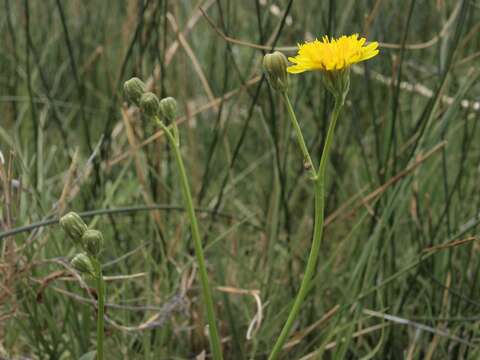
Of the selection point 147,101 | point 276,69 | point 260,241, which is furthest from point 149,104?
point 260,241

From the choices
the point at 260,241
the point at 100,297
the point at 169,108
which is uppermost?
the point at 169,108

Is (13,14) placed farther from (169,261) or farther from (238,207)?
(169,261)

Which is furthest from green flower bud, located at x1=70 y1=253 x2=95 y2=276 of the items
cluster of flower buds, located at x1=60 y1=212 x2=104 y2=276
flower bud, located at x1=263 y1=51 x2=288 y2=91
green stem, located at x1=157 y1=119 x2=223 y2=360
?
flower bud, located at x1=263 y1=51 x2=288 y2=91

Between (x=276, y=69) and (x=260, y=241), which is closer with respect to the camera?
(x=276, y=69)

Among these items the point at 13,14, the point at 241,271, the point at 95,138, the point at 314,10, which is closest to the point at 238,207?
the point at 241,271

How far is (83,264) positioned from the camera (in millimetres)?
736

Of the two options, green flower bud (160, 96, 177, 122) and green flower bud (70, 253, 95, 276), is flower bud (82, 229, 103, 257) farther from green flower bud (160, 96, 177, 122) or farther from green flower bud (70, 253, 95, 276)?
green flower bud (160, 96, 177, 122)

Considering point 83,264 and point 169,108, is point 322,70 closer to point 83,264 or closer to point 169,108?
point 169,108

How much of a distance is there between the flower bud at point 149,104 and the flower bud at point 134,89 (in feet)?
0.05

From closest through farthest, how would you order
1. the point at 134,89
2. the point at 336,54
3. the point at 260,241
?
1. the point at 336,54
2. the point at 134,89
3. the point at 260,241

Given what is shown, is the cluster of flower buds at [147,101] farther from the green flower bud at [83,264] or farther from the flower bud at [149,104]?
the green flower bud at [83,264]

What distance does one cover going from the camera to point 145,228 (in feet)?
4.37

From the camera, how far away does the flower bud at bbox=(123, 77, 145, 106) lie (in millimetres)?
769

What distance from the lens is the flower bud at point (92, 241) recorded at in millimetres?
718
